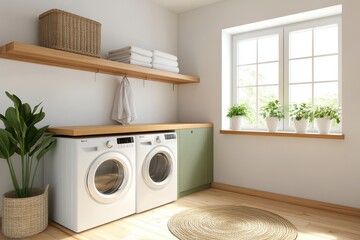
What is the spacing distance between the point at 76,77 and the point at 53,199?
44.9 inches

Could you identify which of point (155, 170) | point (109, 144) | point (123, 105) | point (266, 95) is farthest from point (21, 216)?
point (266, 95)

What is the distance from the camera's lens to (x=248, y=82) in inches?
134

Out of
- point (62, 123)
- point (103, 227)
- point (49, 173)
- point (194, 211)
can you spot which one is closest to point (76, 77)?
point (62, 123)

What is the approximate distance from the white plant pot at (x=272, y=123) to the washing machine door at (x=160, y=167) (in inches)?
44.2

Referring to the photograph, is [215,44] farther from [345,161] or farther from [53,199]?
[53,199]

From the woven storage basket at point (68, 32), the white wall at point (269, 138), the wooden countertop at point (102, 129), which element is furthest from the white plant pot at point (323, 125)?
the woven storage basket at point (68, 32)

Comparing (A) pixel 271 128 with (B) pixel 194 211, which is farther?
(A) pixel 271 128

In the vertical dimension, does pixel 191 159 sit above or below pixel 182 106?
below

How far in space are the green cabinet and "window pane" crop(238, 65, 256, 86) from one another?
0.74 metres

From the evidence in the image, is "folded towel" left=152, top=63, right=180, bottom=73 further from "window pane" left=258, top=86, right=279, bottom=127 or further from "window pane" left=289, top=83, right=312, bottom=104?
"window pane" left=289, top=83, right=312, bottom=104

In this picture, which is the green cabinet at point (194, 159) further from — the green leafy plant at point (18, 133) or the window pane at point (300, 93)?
the green leafy plant at point (18, 133)

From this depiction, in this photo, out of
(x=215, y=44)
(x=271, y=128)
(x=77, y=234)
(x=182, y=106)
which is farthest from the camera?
(x=182, y=106)

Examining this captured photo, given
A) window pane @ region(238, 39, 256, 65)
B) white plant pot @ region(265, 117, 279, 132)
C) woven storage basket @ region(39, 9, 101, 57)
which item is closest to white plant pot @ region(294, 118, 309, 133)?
white plant pot @ region(265, 117, 279, 132)

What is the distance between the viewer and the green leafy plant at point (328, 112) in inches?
102
